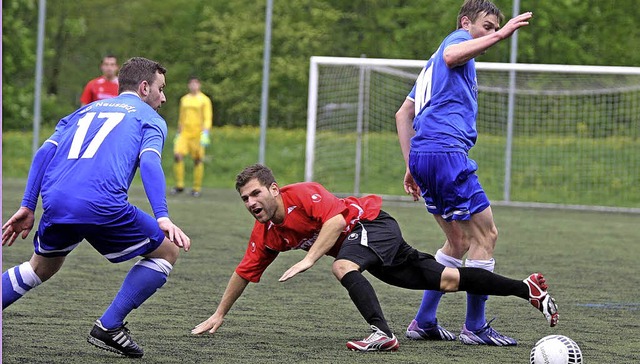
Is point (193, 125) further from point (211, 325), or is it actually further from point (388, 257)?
point (388, 257)

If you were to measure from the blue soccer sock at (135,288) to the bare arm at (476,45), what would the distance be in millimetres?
1697

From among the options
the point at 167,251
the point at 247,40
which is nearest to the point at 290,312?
the point at 167,251

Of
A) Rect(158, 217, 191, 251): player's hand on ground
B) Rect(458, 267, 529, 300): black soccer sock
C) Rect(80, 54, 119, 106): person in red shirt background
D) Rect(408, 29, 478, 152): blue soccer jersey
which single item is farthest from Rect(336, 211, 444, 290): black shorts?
Rect(80, 54, 119, 106): person in red shirt background

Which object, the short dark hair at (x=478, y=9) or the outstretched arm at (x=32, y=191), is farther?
the short dark hair at (x=478, y=9)

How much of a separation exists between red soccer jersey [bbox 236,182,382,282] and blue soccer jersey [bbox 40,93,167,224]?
2.54ft

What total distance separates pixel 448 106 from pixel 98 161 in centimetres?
181

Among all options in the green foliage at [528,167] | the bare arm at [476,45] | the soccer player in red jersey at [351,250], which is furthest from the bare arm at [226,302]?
the green foliage at [528,167]

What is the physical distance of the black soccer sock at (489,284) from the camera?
17.8 feet

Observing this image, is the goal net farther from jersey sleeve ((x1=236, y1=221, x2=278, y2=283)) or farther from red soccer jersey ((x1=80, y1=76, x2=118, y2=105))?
jersey sleeve ((x1=236, y1=221, x2=278, y2=283))

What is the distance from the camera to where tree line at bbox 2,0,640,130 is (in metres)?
19.7

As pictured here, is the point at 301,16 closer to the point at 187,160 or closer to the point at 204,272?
the point at 187,160

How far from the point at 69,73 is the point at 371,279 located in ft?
63.0

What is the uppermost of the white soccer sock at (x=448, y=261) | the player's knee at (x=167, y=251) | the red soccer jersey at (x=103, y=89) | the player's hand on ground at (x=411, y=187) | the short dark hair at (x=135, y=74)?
the short dark hair at (x=135, y=74)

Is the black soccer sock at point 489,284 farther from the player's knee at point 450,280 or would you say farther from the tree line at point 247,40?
the tree line at point 247,40
